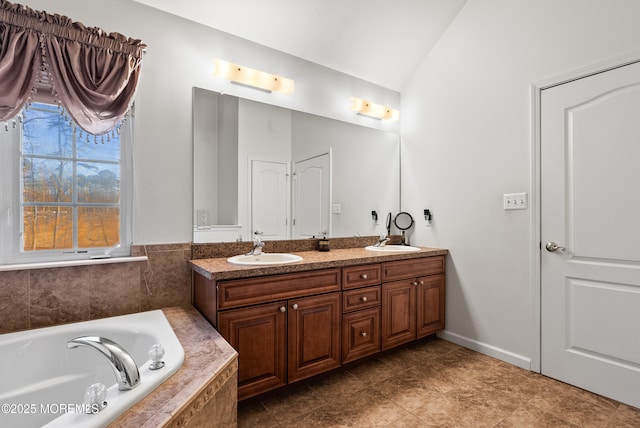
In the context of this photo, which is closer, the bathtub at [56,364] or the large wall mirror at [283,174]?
the bathtub at [56,364]

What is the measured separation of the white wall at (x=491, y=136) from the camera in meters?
2.14

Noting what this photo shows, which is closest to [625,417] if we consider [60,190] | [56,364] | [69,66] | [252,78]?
[56,364]

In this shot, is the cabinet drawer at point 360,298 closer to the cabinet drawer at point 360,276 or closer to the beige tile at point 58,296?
the cabinet drawer at point 360,276

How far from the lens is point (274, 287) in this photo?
73.7 inches

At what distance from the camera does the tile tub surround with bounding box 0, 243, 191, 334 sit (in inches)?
65.2

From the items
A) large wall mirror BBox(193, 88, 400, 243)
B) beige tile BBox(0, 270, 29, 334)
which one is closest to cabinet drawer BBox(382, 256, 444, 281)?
→ large wall mirror BBox(193, 88, 400, 243)

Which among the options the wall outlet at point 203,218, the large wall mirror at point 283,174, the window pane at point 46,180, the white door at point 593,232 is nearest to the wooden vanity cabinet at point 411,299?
the large wall mirror at point 283,174

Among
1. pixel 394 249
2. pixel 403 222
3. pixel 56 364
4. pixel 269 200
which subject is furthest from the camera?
pixel 403 222

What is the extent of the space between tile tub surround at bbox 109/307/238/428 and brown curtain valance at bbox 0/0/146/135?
1.27 metres

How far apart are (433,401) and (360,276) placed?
856 mm

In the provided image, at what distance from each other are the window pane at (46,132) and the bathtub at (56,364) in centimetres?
96

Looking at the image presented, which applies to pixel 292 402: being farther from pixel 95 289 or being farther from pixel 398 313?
pixel 95 289

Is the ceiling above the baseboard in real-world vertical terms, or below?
above

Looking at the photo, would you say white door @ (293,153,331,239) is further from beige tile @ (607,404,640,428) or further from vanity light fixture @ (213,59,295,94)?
beige tile @ (607,404,640,428)
